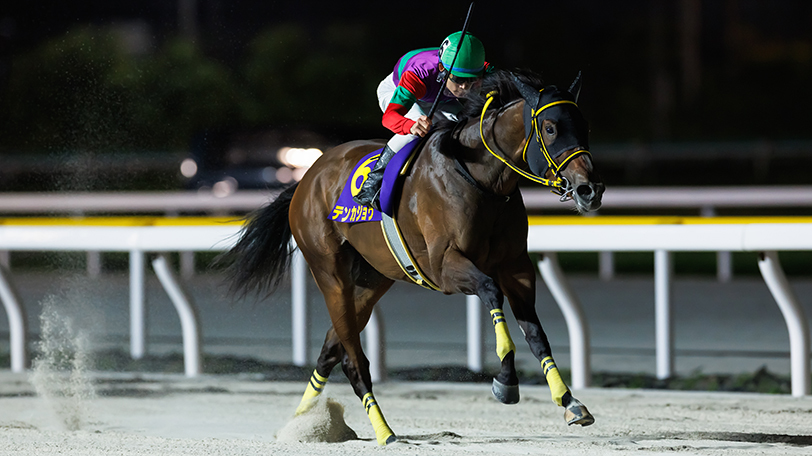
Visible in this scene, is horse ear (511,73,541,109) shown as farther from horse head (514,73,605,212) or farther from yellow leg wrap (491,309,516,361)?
yellow leg wrap (491,309,516,361)

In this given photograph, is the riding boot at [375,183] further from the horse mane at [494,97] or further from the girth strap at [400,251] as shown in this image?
the horse mane at [494,97]

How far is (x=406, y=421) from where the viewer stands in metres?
5.17

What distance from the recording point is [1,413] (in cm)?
546

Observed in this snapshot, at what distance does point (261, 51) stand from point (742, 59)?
14016 millimetres

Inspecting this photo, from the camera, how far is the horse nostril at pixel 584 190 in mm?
3812

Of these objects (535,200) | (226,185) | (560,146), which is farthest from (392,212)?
(226,185)

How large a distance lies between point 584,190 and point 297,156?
11.4 m

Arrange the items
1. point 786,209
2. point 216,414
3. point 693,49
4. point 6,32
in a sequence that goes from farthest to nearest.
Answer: point 6,32 < point 693,49 < point 786,209 < point 216,414

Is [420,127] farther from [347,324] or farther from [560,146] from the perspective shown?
[347,324]

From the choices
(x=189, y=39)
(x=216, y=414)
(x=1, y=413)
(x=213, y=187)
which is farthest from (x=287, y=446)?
(x=189, y=39)

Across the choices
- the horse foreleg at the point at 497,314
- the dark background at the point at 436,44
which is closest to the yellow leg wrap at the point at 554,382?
the horse foreleg at the point at 497,314

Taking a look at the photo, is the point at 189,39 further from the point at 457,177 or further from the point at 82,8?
the point at 457,177

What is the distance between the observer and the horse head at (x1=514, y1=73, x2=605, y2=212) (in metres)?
3.83

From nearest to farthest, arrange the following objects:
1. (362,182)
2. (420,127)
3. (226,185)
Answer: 1. (420,127)
2. (362,182)
3. (226,185)
